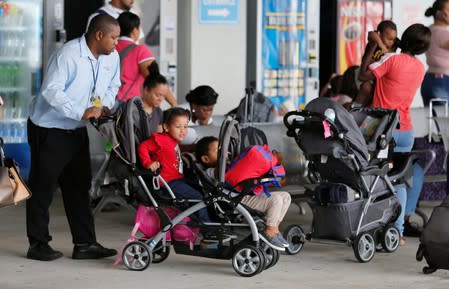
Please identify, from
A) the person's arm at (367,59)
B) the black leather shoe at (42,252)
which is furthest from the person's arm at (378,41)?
the black leather shoe at (42,252)

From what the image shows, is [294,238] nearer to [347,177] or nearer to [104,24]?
[347,177]

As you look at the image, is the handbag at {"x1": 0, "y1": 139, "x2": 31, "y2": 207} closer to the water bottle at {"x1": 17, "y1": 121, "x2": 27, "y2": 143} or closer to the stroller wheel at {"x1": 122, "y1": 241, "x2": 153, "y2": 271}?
the stroller wheel at {"x1": 122, "y1": 241, "x2": 153, "y2": 271}

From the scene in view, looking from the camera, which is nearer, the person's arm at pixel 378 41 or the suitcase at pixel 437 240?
the suitcase at pixel 437 240

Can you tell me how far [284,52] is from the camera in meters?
14.1

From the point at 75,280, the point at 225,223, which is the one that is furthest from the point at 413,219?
the point at 75,280

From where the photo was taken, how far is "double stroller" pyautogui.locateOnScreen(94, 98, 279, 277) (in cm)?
761

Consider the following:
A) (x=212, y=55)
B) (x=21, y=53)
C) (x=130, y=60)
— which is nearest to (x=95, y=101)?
(x=130, y=60)

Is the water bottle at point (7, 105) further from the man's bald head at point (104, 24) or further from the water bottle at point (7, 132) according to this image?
the man's bald head at point (104, 24)

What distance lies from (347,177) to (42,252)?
2156 mm

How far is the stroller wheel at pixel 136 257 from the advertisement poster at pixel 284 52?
6.41m

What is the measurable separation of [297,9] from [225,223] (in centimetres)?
696

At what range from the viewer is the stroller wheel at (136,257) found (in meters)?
7.75

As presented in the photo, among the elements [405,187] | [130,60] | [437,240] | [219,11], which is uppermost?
[219,11]

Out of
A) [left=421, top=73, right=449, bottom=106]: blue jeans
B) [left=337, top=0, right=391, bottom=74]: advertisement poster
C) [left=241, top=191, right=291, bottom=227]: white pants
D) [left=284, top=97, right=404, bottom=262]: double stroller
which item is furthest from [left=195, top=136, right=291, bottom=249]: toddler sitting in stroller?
[left=337, top=0, right=391, bottom=74]: advertisement poster
